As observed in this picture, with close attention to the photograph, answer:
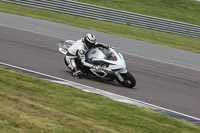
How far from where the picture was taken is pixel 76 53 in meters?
11.5

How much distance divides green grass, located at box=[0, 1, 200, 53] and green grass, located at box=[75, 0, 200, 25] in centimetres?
376

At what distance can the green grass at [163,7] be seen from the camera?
87.7 ft

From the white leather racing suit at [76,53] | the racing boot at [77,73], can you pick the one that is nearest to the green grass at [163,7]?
the white leather racing suit at [76,53]

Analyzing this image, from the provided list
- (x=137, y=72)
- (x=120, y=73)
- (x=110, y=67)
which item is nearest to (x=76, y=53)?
(x=110, y=67)

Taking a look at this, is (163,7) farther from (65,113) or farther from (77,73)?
(65,113)

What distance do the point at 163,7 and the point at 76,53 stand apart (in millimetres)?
18169

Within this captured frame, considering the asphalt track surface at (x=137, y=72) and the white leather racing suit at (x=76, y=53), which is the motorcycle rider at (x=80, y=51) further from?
the asphalt track surface at (x=137, y=72)

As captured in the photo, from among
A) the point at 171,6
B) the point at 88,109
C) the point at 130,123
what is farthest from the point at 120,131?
the point at 171,6

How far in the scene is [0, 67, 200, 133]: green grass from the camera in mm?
6012

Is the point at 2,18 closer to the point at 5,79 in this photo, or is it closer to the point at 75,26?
the point at 75,26

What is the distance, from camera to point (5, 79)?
9.09 meters

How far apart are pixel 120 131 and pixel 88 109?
1279 millimetres

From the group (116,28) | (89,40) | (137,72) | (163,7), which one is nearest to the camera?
(89,40)

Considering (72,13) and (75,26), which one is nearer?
(75,26)
